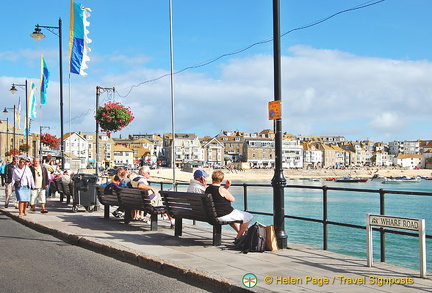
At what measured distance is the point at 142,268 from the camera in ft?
25.1

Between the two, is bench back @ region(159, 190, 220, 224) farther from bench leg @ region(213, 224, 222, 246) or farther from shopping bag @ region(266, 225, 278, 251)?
shopping bag @ region(266, 225, 278, 251)

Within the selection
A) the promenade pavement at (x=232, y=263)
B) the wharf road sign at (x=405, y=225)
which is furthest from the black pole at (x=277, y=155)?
the wharf road sign at (x=405, y=225)

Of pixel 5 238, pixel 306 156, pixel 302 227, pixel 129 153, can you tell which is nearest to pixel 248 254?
pixel 5 238

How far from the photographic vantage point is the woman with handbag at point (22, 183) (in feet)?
47.2

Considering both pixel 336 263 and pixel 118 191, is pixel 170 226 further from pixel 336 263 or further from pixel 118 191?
pixel 336 263

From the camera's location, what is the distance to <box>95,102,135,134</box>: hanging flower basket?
20109 millimetres

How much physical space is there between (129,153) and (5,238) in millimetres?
143980

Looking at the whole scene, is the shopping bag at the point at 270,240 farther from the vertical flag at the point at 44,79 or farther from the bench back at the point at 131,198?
the vertical flag at the point at 44,79

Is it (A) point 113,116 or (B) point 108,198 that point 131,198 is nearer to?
(B) point 108,198

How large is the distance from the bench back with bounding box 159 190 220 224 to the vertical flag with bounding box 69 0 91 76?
518 inches

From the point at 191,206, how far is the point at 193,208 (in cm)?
7

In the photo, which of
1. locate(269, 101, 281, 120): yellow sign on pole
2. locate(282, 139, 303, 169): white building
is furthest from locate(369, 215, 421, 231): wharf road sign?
locate(282, 139, 303, 169): white building

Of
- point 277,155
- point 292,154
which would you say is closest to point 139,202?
point 277,155

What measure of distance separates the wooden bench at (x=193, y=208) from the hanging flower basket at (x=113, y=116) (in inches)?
424
